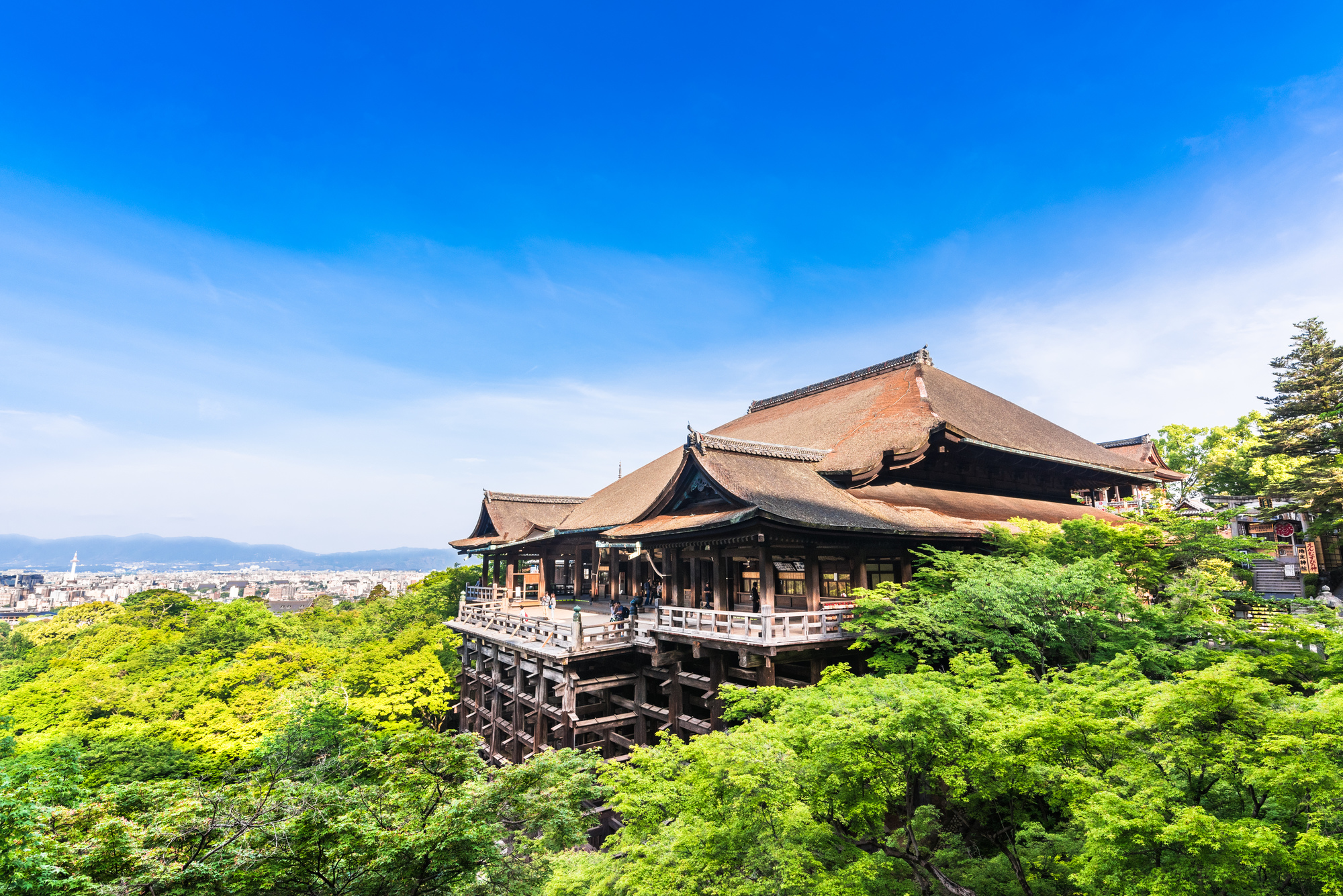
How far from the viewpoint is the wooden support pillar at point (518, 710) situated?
22766 mm

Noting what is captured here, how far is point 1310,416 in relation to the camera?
29.5m

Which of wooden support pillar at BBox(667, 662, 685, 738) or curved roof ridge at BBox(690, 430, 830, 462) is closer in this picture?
wooden support pillar at BBox(667, 662, 685, 738)

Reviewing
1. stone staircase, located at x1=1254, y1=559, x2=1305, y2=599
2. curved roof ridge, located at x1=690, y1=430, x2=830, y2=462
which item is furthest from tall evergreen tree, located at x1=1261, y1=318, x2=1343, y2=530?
curved roof ridge, located at x1=690, y1=430, x2=830, y2=462

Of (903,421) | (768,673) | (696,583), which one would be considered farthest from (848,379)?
(768,673)

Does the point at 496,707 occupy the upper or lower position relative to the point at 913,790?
lower

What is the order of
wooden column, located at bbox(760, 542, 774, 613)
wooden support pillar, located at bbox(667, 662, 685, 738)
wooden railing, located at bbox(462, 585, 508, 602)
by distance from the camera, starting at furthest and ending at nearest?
wooden railing, located at bbox(462, 585, 508, 602), wooden support pillar, located at bbox(667, 662, 685, 738), wooden column, located at bbox(760, 542, 774, 613)

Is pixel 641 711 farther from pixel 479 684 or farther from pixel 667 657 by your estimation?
pixel 479 684

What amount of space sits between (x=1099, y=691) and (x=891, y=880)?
390 cm

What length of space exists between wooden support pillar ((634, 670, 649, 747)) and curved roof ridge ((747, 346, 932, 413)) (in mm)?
17629

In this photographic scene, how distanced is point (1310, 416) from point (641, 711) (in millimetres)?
33394

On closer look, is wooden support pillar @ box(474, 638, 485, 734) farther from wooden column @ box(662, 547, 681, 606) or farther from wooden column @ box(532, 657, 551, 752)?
wooden column @ box(662, 547, 681, 606)

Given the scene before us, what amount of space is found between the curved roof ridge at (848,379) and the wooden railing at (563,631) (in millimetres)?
17107

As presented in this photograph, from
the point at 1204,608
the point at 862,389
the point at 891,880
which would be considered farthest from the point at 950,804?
the point at 862,389

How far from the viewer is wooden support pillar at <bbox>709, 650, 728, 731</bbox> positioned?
16359mm
